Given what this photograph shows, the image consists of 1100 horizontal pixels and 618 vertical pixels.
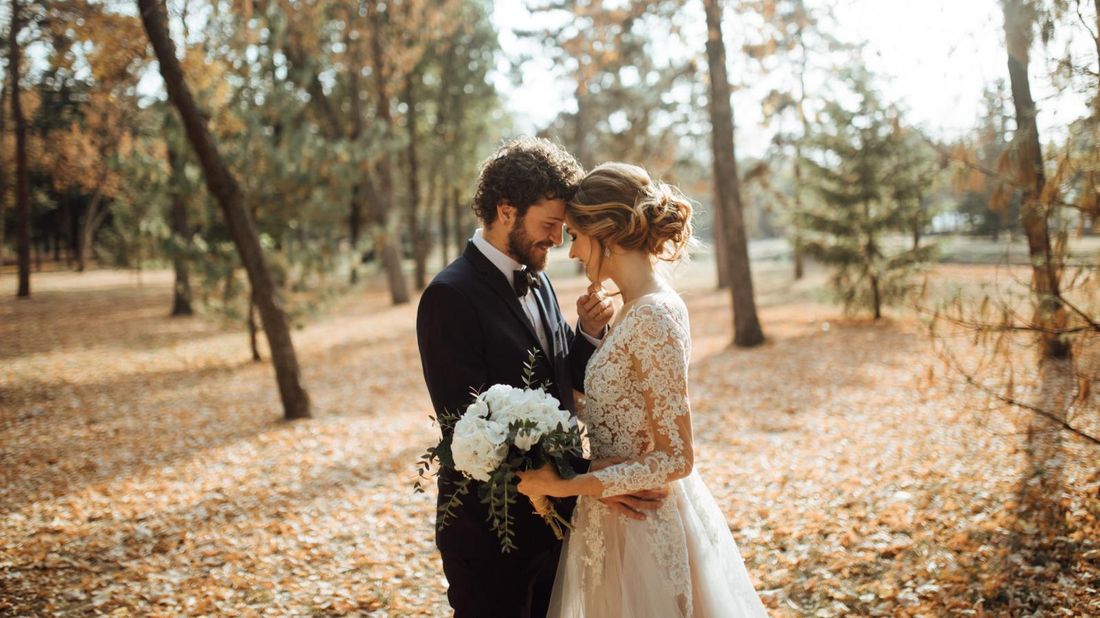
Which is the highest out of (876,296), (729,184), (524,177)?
(729,184)

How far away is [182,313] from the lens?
18734mm

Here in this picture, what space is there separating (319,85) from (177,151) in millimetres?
11980

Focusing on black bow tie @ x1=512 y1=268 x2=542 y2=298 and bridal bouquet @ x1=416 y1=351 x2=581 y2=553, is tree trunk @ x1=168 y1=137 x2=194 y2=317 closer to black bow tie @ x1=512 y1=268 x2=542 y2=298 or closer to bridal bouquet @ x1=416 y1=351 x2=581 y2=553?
black bow tie @ x1=512 y1=268 x2=542 y2=298

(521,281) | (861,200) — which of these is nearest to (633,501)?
(521,281)

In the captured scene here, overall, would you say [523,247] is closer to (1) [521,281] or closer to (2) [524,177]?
(1) [521,281]

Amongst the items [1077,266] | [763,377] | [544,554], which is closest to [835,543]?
[1077,266]

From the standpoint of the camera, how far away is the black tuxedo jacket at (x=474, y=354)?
2.59 meters

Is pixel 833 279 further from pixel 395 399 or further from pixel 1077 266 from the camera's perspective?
pixel 1077 266

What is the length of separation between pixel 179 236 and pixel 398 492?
804cm

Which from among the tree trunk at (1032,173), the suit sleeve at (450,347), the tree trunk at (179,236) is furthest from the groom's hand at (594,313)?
the tree trunk at (179,236)

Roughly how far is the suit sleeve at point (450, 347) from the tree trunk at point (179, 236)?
10494mm

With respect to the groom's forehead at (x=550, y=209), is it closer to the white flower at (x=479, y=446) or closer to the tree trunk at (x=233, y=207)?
the white flower at (x=479, y=446)

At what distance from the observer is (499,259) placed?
2.83 m

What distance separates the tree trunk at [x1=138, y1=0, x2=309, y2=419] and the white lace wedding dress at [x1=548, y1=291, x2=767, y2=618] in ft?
21.5
